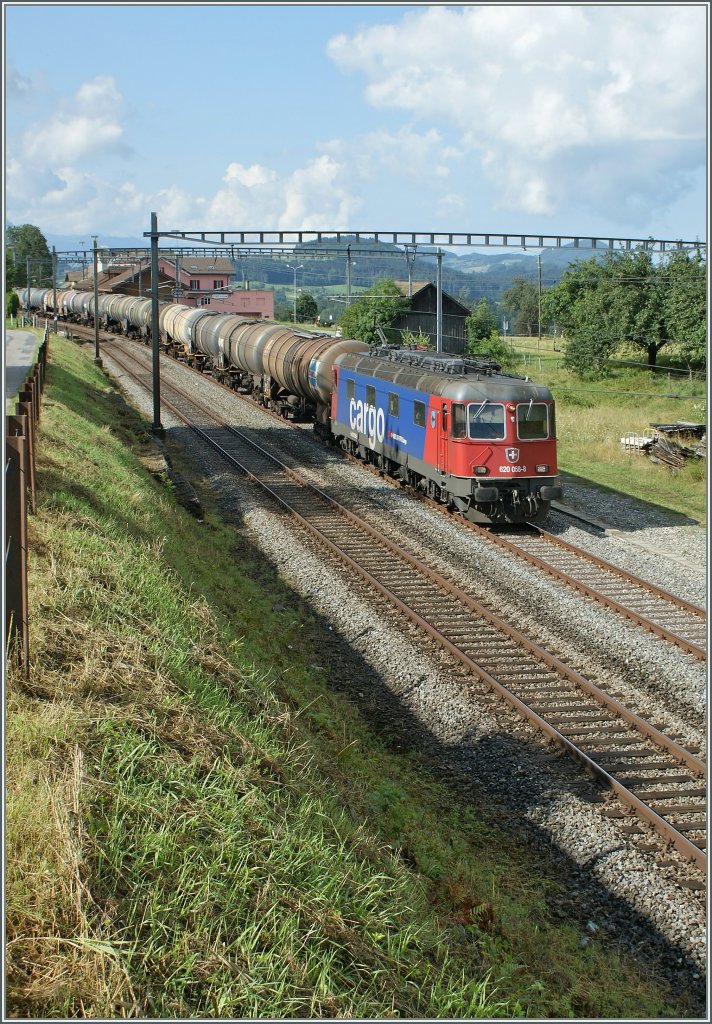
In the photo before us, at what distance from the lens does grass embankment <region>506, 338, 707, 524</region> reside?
24.3 metres

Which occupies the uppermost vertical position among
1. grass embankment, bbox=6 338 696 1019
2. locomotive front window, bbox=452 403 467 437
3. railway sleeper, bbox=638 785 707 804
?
locomotive front window, bbox=452 403 467 437

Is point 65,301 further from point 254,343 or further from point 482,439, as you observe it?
point 482,439

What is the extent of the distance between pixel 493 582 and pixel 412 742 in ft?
19.0

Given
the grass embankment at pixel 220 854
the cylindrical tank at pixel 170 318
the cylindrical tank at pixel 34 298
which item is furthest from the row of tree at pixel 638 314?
the cylindrical tank at pixel 34 298

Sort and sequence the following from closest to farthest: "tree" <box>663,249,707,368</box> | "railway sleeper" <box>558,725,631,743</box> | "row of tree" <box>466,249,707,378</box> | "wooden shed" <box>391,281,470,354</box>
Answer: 1. "railway sleeper" <box>558,725,631,743</box>
2. "tree" <box>663,249,707,368</box>
3. "row of tree" <box>466,249,707,378</box>
4. "wooden shed" <box>391,281,470,354</box>

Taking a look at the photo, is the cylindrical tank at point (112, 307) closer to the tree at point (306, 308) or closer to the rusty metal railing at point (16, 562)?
the tree at point (306, 308)

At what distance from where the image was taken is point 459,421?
1880 centimetres

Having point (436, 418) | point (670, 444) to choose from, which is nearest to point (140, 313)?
point (670, 444)

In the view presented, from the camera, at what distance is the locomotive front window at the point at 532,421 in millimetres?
18875

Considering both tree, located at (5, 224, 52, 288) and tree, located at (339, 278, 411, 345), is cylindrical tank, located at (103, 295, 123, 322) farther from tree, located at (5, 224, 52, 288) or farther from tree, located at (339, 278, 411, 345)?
tree, located at (5, 224, 52, 288)

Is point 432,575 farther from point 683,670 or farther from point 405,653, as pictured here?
point 683,670

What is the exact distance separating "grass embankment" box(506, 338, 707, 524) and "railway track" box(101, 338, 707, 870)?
7687mm

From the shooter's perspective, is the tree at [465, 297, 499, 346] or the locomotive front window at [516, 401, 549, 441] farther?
the tree at [465, 297, 499, 346]

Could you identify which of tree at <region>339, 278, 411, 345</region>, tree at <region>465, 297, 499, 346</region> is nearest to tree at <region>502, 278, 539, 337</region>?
tree at <region>465, 297, 499, 346</region>
